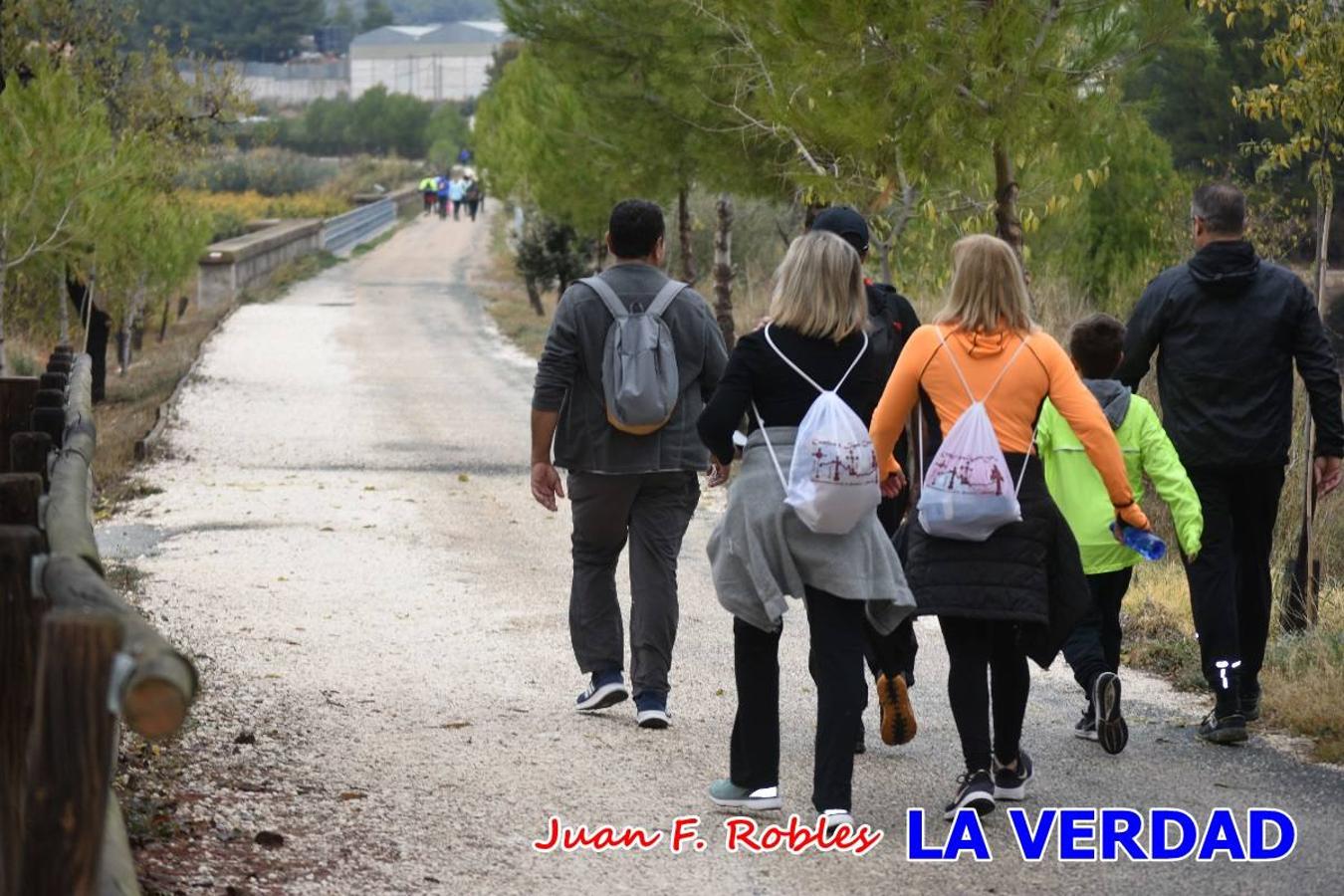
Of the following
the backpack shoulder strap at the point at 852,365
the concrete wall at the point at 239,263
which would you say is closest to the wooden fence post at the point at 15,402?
the backpack shoulder strap at the point at 852,365

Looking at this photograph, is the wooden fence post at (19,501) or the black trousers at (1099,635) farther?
the black trousers at (1099,635)

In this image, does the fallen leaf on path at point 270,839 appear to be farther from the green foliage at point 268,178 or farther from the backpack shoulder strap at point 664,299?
the green foliage at point 268,178

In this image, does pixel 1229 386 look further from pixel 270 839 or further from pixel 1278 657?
pixel 270 839

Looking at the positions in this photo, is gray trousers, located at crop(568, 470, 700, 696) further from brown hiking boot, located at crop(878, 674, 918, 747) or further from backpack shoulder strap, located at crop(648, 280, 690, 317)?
brown hiking boot, located at crop(878, 674, 918, 747)

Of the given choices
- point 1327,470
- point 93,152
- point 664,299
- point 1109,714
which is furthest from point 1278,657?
point 93,152

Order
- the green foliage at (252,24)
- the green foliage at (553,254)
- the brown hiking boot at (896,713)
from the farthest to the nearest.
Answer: the green foliage at (252,24)
the green foliage at (553,254)
the brown hiking boot at (896,713)

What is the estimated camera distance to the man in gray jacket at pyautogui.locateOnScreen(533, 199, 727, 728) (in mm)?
7133

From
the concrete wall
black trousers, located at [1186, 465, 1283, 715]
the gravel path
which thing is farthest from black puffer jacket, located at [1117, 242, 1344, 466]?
the concrete wall

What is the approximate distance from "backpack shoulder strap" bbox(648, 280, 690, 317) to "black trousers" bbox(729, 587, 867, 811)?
1500mm

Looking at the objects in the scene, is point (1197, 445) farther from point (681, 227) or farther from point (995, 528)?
point (681, 227)

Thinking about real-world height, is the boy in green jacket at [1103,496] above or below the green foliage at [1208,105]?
below

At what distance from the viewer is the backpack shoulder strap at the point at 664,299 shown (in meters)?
7.08

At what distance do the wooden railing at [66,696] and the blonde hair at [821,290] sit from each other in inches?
88.1

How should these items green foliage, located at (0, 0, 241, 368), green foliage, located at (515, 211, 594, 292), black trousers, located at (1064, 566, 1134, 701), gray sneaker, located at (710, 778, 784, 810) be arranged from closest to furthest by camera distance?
gray sneaker, located at (710, 778, 784, 810), black trousers, located at (1064, 566, 1134, 701), green foliage, located at (0, 0, 241, 368), green foliage, located at (515, 211, 594, 292)
